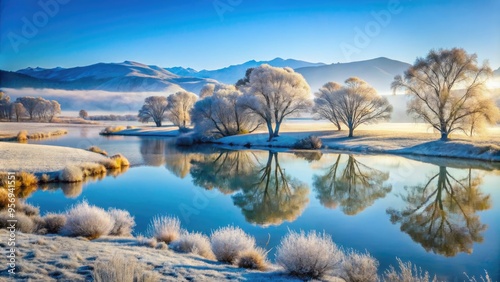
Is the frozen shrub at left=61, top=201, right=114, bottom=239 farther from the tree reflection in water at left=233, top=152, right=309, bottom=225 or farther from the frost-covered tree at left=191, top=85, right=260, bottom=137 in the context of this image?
the frost-covered tree at left=191, top=85, right=260, bottom=137

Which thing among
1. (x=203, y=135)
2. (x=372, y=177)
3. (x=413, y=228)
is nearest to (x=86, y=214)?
(x=413, y=228)

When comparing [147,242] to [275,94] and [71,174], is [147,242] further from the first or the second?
[275,94]

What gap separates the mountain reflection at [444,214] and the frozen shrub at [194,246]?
19.1 ft

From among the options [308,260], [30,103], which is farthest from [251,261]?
[30,103]

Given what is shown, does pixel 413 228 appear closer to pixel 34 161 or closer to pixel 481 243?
pixel 481 243

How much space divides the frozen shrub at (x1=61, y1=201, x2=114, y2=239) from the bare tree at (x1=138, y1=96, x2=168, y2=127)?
77180 millimetres

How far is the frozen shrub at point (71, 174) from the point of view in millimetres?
18547

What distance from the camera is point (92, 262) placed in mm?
6352

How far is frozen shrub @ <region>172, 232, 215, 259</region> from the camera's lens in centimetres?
807

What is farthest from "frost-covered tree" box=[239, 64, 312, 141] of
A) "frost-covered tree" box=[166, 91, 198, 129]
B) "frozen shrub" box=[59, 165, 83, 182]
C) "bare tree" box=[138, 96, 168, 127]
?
"bare tree" box=[138, 96, 168, 127]

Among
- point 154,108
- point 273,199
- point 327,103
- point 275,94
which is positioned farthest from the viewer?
point 154,108

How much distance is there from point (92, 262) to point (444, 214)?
12174 mm

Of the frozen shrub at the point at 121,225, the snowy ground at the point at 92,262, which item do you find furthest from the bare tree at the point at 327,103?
the snowy ground at the point at 92,262

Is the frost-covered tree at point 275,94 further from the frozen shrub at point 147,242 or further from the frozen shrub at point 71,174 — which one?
the frozen shrub at point 147,242
